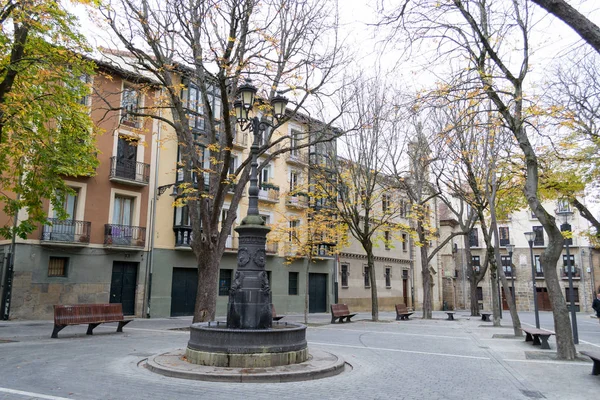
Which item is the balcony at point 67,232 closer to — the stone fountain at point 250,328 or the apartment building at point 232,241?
the apartment building at point 232,241

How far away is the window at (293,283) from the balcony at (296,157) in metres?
7.62

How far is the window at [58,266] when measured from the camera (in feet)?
67.2

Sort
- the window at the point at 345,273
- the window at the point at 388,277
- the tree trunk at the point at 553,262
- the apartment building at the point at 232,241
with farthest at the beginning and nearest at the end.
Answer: the window at the point at 388,277
the window at the point at 345,273
the apartment building at the point at 232,241
the tree trunk at the point at 553,262

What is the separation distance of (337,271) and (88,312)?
21592mm

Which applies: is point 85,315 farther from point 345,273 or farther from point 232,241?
point 345,273

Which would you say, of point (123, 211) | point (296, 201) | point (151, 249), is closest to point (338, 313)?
point (151, 249)

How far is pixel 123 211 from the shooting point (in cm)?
2333

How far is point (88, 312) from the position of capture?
1421 centimetres

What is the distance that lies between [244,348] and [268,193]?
21603mm

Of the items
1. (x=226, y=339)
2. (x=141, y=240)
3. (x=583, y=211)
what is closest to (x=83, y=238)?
(x=141, y=240)

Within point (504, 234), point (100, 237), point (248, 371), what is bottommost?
point (248, 371)

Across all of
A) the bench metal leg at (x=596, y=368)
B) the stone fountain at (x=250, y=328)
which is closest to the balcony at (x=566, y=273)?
the bench metal leg at (x=596, y=368)

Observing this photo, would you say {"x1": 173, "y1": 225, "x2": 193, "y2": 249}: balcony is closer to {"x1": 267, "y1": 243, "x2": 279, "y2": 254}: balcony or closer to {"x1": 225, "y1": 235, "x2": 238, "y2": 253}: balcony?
{"x1": 225, "y1": 235, "x2": 238, "y2": 253}: balcony

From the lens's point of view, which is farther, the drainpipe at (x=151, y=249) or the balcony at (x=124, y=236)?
the drainpipe at (x=151, y=249)
